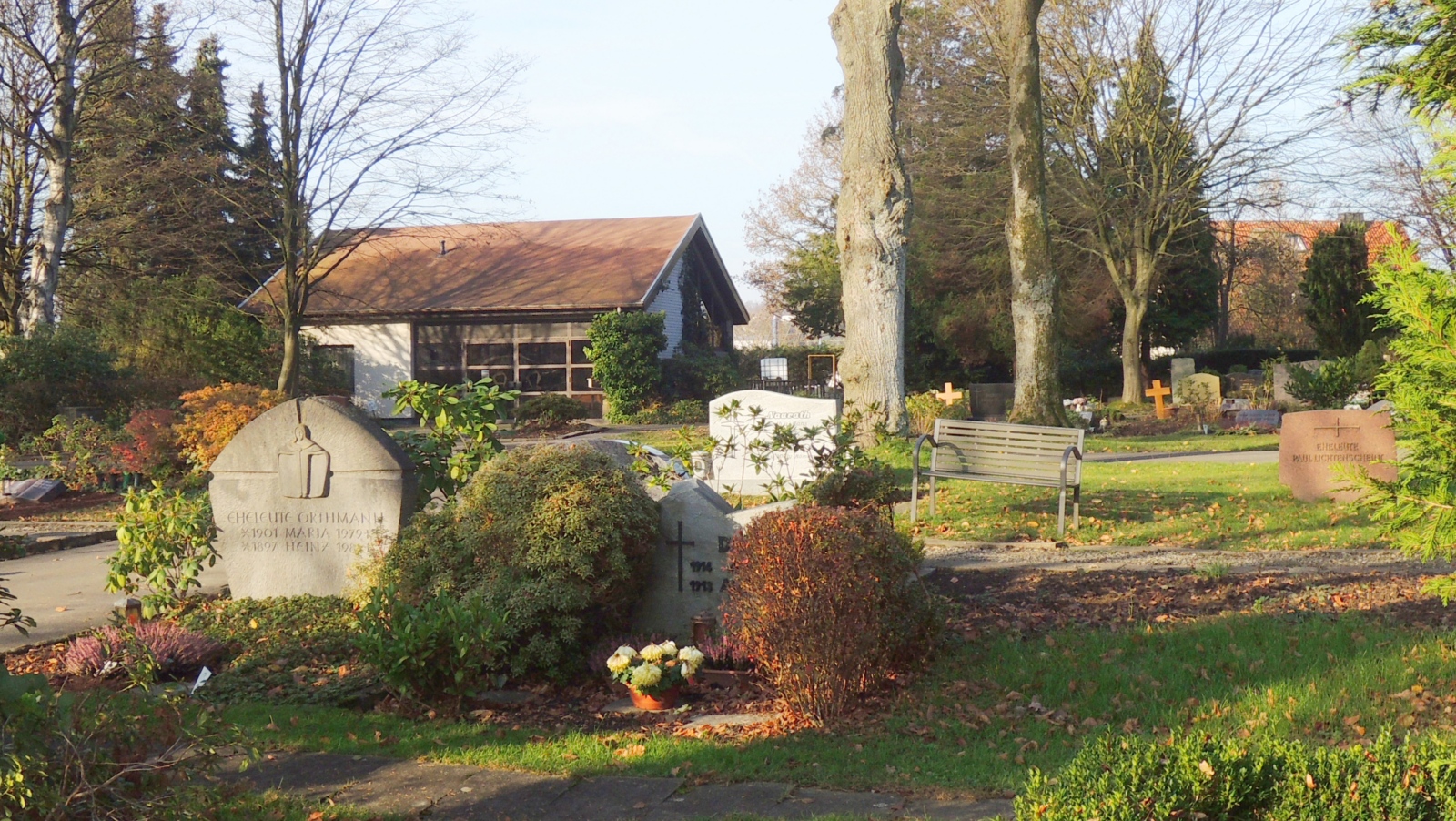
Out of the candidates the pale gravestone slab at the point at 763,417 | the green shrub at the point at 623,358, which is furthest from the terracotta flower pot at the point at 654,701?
the green shrub at the point at 623,358

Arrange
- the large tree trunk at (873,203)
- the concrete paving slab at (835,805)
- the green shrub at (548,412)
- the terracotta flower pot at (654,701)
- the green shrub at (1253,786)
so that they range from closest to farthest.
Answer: the green shrub at (1253,786) → the concrete paving slab at (835,805) → the terracotta flower pot at (654,701) → the large tree trunk at (873,203) → the green shrub at (548,412)

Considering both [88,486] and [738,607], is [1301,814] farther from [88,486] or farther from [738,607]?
[88,486]

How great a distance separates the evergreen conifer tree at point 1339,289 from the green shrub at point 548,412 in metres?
21.0

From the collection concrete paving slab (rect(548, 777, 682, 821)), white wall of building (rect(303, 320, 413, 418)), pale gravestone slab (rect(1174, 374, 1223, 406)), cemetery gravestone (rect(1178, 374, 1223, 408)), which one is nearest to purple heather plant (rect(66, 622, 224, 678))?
concrete paving slab (rect(548, 777, 682, 821))

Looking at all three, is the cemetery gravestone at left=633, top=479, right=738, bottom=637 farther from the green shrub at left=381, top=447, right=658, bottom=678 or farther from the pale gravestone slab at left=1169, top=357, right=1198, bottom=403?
the pale gravestone slab at left=1169, top=357, right=1198, bottom=403

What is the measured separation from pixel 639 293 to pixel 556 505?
88.8 feet

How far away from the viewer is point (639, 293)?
3372 centimetres

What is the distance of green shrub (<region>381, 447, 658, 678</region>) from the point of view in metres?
6.73

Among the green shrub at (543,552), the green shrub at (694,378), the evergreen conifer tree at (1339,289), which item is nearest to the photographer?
the green shrub at (543,552)

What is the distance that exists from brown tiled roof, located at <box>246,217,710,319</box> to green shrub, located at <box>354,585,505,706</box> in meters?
27.4

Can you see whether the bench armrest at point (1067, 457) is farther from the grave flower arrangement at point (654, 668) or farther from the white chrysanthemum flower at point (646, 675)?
the white chrysanthemum flower at point (646, 675)

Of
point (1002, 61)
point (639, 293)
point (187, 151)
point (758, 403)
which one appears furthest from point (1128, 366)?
point (187, 151)

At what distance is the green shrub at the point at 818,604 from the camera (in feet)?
18.9

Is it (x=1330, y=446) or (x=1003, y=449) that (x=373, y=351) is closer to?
(x=1003, y=449)
